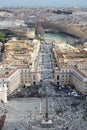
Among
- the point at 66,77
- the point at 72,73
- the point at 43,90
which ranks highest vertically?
the point at 72,73

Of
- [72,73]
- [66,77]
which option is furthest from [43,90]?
[72,73]

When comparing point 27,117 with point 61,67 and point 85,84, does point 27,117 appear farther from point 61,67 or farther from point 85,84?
point 61,67

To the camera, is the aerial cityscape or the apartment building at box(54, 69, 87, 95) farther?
the apartment building at box(54, 69, 87, 95)

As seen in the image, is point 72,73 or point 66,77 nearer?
point 72,73

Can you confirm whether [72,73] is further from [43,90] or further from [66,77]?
[43,90]

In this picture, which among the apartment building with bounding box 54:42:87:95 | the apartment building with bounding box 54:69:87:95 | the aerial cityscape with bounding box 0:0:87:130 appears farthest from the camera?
the apartment building with bounding box 54:69:87:95

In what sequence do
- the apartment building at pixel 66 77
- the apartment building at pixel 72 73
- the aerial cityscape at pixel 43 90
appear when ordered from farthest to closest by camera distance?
the apartment building at pixel 66 77
the apartment building at pixel 72 73
the aerial cityscape at pixel 43 90

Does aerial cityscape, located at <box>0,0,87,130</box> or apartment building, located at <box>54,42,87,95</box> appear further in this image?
apartment building, located at <box>54,42,87,95</box>

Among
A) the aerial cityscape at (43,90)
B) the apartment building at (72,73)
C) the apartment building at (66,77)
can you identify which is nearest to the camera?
the aerial cityscape at (43,90)

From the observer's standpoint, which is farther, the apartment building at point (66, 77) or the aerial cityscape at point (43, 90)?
the apartment building at point (66, 77)

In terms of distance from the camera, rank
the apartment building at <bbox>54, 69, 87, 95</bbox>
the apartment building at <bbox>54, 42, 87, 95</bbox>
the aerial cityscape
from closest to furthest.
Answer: the aerial cityscape < the apartment building at <bbox>54, 42, 87, 95</bbox> < the apartment building at <bbox>54, 69, 87, 95</bbox>

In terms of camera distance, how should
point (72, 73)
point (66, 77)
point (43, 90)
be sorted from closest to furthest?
1. point (43, 90)
2. point (72, 73)
3. point (66, 77)
